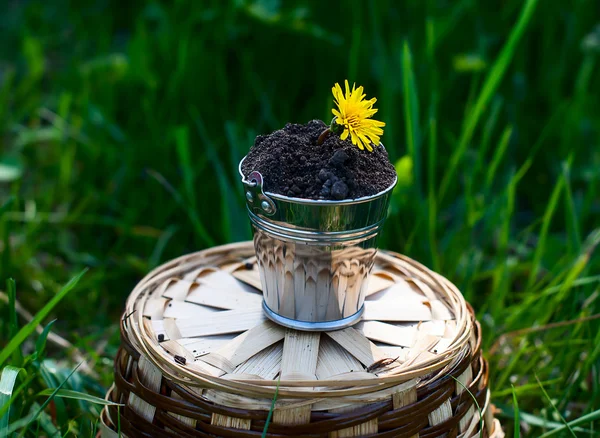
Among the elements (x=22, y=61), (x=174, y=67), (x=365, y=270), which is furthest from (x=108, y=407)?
(x=22, y=61)

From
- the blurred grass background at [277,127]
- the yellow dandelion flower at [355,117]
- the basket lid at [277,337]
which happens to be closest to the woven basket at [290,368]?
the basket lid at [277,337]

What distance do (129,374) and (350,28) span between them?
1.46 metres

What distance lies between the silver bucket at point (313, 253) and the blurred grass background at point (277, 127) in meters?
0.54

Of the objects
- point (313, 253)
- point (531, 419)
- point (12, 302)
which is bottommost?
point (531, 419)

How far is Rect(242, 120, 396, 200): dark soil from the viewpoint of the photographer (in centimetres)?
97

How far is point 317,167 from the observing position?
100cm

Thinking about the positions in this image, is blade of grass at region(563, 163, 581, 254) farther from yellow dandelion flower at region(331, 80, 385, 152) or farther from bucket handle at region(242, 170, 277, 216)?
bucket handle at region(242, 170, 277, 216)

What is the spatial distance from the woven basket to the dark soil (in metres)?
0.23

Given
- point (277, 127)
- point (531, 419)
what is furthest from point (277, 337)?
point (277, 127)

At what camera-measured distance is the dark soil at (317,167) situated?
0.97m

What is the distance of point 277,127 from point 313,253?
1167mm

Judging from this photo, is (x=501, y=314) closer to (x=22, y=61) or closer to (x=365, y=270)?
(x=365, y=270)

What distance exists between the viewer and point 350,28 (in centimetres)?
221

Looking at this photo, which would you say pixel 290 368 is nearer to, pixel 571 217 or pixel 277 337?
pixel 277 337
